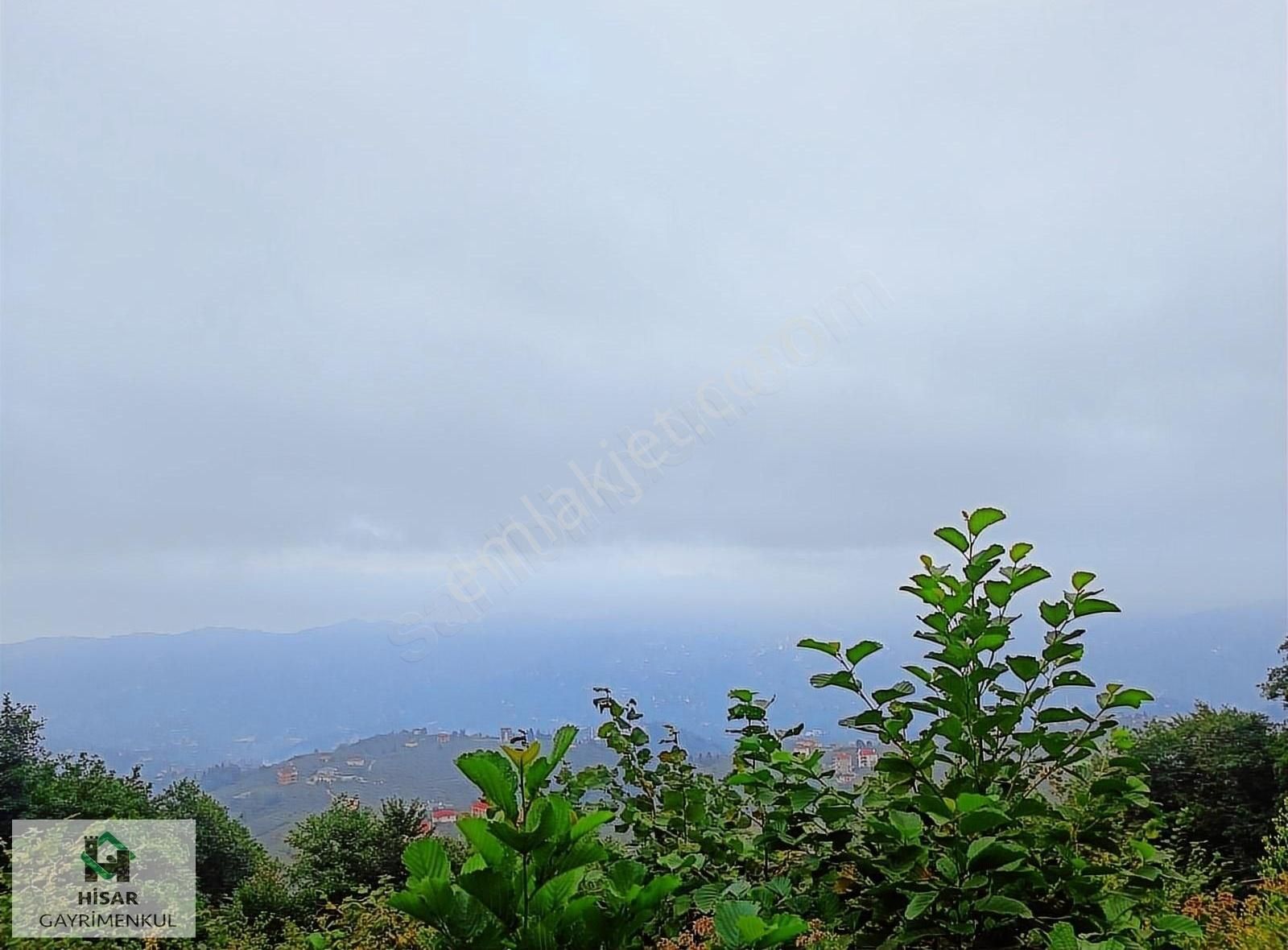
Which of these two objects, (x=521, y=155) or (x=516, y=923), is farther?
(x=521, y=155)

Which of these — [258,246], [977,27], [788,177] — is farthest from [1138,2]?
[258,246]

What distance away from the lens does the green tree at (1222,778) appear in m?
4.31

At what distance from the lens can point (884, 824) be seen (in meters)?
1.06

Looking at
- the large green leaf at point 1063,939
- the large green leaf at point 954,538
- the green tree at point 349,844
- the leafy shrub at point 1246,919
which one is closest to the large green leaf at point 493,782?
the large green leaf at point 1063,939

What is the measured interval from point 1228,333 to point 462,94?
14.7 ft

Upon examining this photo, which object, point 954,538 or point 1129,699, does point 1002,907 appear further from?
point 954,538

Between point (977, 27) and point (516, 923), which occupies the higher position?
point (977, 27)

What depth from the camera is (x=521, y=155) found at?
517 cm

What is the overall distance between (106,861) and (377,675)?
113 inches

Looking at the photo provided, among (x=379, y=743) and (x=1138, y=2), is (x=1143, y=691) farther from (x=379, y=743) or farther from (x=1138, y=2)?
(x=379, y=743)

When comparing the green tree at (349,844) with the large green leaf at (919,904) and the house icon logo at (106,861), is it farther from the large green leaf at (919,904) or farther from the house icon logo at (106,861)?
the large green leaf at (919,904)

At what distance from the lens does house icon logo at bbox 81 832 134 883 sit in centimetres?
229

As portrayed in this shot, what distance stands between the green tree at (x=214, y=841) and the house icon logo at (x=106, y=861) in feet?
2.97

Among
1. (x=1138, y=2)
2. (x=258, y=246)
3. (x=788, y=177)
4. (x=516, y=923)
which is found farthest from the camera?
(x=258, y=246)
